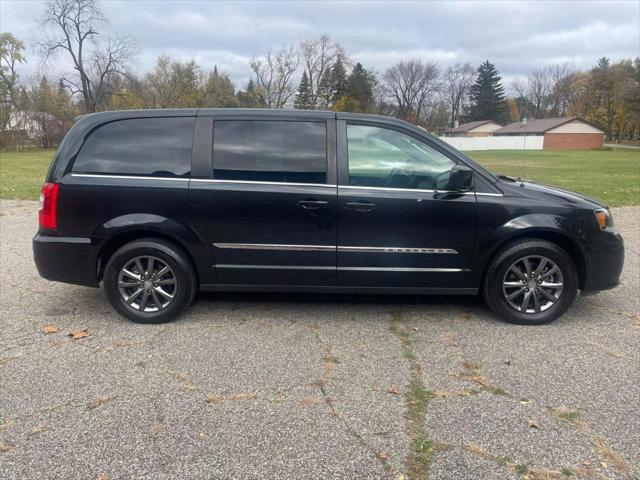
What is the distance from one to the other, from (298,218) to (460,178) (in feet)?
4.42

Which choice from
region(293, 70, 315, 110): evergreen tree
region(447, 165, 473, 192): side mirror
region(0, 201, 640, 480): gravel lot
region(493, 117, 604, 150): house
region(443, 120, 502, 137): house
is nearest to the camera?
region(0, 201, 640, 480): gravel lot

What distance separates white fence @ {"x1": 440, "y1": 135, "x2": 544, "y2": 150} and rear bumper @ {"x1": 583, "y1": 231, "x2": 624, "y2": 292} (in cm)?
6088

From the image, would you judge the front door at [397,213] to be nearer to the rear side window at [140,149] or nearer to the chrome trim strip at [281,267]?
the chrome trim strip at [281,267]

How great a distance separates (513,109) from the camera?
105 m

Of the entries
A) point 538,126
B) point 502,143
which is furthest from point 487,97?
point 502,143

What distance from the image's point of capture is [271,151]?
421cm

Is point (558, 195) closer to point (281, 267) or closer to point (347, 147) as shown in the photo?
point (347, 147)

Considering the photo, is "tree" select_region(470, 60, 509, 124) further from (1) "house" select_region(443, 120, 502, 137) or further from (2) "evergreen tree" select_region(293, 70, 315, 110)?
(2) "evergreen tree" select_region(293, 70, 315, 110)

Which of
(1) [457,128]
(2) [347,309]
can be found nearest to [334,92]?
(1) [457,128]

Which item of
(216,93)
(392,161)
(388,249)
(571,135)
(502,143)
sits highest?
(216,93)

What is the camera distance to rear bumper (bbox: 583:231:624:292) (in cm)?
427

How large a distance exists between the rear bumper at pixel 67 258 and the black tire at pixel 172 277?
0.51 feet

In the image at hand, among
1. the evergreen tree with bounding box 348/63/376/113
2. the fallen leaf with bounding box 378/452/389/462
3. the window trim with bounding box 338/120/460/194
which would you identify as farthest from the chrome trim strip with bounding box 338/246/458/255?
the evergreen tree with bounding box 348/63/376/113

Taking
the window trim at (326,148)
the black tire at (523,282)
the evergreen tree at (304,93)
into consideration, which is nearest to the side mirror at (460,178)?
the black tire at (523,282)
